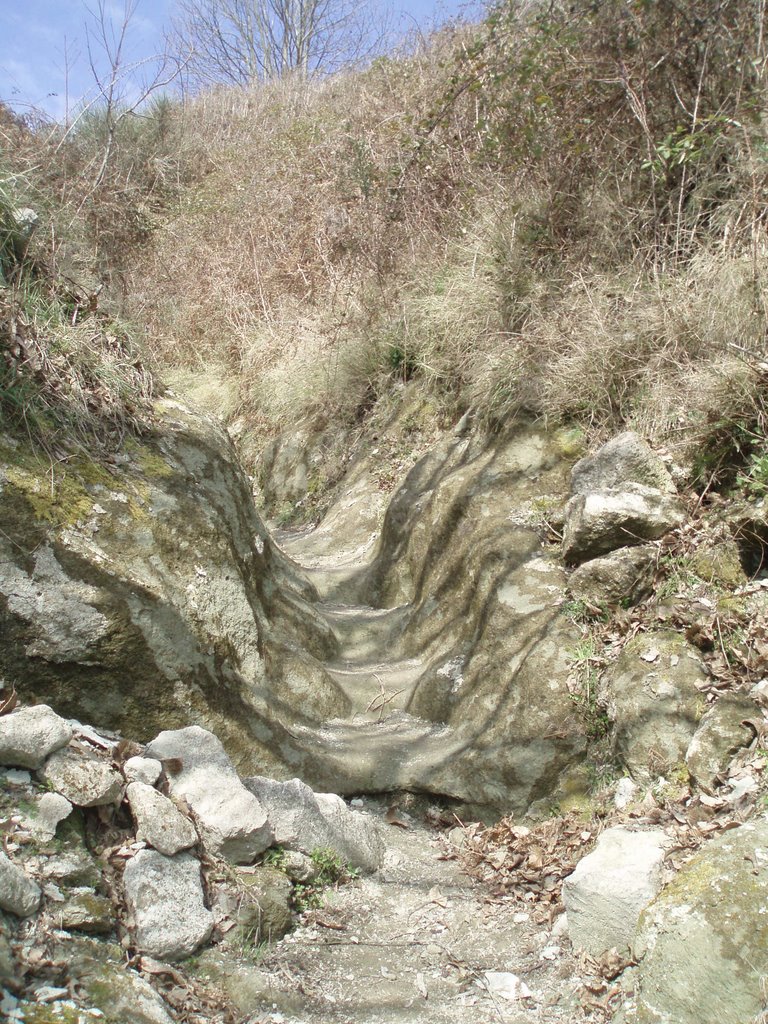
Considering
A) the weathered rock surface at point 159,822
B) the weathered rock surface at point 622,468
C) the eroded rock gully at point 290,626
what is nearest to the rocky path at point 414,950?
the eroded rock gully at point 290,626

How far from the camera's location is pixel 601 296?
5.53m

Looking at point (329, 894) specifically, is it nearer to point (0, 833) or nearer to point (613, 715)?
point (0, 833)

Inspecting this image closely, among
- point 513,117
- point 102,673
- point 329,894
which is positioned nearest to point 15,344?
point 102,673

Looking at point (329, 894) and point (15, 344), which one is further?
point (15, 344)

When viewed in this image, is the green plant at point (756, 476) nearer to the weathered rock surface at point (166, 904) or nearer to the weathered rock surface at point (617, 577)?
the weathered rock surface at point (617, 577)

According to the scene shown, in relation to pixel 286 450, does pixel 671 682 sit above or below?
below

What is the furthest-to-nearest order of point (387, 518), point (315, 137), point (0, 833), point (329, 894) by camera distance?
point (315, 137) → point (387, 518) → point (329, 894) → point (0, 833)

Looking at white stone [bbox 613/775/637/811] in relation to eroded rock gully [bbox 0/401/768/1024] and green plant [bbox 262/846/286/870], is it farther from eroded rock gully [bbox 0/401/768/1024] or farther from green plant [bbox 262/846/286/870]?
→ green plant [bbox 262/846/286/870]

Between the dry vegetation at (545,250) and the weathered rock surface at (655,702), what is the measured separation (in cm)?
110

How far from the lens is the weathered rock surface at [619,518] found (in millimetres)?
4367

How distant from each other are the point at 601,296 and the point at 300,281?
671 cm

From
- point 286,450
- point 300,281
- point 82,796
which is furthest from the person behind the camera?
point 300,281

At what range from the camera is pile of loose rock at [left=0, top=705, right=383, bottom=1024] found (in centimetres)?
228

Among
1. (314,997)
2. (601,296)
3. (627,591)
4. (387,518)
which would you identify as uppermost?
(601,296)
